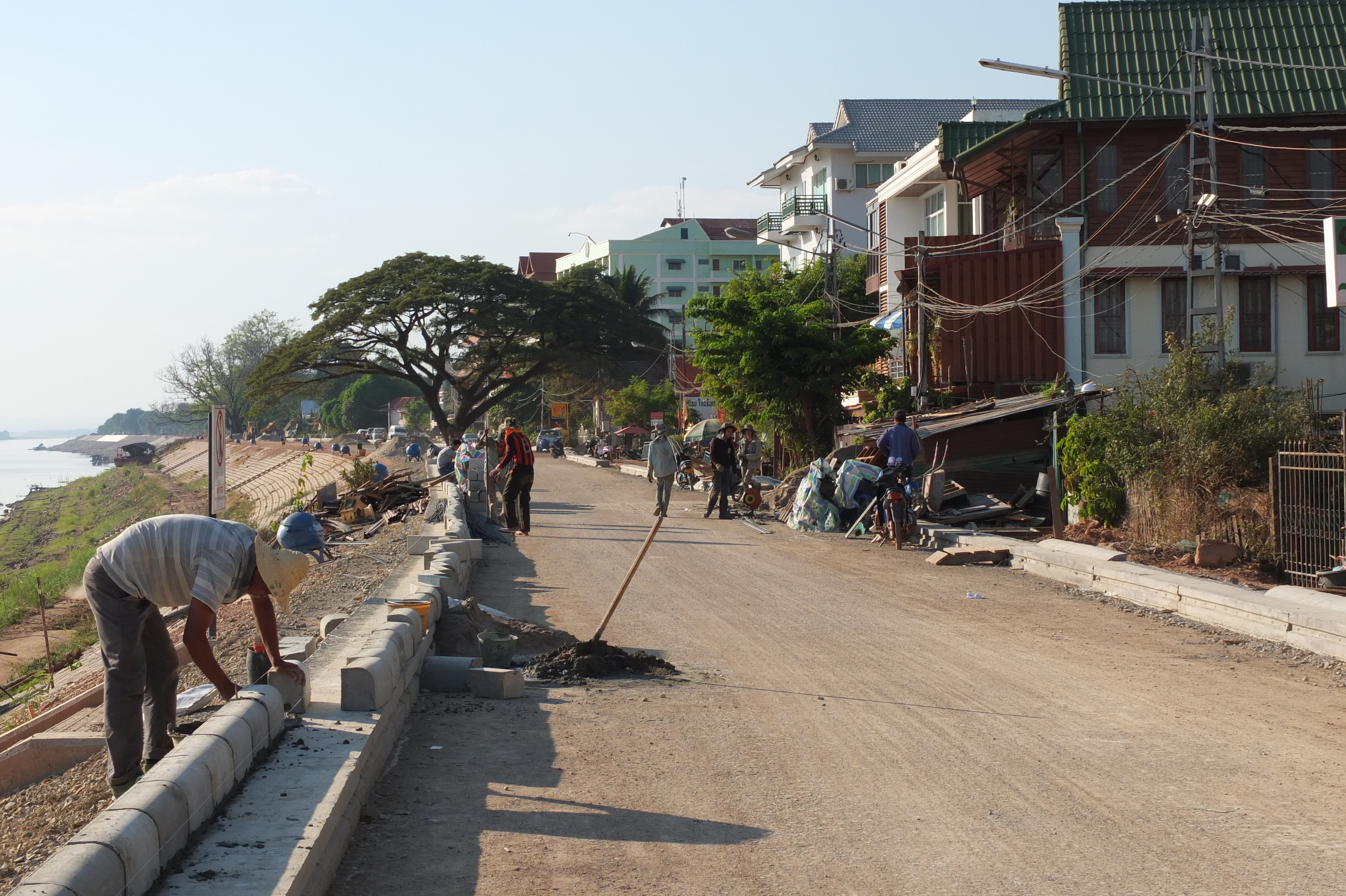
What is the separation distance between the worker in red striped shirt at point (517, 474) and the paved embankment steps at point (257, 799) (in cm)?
1237

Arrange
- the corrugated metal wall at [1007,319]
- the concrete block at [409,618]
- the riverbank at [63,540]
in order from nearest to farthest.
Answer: the concrete block at [409,618] < the riverbank at [63,540] < the corrugated metal wall at [1007,319]

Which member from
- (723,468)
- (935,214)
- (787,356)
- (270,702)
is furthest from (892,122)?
(270,702)

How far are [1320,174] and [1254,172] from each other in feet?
5.14

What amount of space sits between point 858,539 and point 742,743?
519 inches

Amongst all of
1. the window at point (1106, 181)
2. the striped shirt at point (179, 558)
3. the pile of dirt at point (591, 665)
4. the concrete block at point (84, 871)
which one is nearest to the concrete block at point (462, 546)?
the pile of dirt at point (591, 665)

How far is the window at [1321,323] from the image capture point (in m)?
28.0

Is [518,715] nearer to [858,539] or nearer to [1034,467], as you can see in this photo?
[858,539]

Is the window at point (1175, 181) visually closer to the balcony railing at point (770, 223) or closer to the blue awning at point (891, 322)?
the blue awning at point (891, 322)

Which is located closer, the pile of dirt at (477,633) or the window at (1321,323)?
the pile of dirt at (477,633)

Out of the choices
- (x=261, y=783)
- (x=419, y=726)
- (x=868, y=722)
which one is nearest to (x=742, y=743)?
(x=868, y=722)

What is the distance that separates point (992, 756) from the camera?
6.46 m

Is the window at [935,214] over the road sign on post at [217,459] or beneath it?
over

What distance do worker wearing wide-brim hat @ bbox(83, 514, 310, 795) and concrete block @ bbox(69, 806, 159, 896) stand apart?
1823 mm

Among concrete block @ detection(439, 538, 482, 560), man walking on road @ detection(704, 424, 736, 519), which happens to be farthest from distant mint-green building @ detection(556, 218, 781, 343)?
concrete block @ detection(439, 538, 482, 560)
